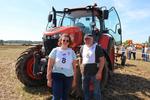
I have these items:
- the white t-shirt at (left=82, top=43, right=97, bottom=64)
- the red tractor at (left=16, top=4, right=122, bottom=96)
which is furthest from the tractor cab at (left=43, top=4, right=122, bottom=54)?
the white t-shirt at (left=82, top=43, right=97, bottom=64)

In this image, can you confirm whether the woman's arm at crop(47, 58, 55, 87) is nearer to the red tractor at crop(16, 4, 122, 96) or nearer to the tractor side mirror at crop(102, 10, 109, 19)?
the red tractor at crop(16, 4, 122, 96)

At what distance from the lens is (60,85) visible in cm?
557

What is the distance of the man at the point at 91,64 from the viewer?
656 centimetres

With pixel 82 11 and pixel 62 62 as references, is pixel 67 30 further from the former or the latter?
pixel 62 62

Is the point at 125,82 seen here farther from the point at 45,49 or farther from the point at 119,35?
the point at 45,49

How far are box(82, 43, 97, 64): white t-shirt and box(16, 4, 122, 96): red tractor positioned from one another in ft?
3.92

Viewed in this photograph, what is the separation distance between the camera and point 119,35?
407 inches

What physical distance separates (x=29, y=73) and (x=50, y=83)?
337 cm

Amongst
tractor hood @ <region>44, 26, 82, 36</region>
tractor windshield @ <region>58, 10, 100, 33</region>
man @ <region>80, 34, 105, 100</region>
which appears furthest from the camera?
tractor windshield @ <region>58, 10, 100, 33</region>

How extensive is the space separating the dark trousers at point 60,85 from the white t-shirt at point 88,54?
109 cm

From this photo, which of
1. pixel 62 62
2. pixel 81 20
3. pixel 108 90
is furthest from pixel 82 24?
pixel 62 62

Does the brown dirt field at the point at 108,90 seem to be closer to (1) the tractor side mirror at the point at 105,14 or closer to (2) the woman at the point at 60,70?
(1) the tractor side mirror at the point at 105,14

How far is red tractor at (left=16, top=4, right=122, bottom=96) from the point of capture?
8445 mm

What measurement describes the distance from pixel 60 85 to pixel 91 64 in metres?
1.25
